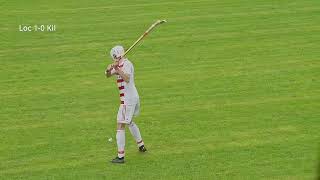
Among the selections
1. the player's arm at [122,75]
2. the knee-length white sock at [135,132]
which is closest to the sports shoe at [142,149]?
the knee-length white sock at [135,132]

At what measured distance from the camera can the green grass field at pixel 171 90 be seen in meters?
15.0

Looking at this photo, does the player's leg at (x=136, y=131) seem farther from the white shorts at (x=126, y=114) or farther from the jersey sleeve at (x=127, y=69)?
the jersey sleeve at (x=127, y=69)

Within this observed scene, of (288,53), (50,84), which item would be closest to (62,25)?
(50,84)

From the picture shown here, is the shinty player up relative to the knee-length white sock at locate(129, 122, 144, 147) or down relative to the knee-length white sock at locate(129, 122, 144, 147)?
up

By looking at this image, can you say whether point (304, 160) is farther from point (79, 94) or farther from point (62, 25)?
point (62, 25)

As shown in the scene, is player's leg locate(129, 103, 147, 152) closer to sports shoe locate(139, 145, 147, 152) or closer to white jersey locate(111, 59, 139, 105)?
sports shoe locate(139, 145, 147, 152)

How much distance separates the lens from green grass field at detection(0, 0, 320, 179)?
15000mm

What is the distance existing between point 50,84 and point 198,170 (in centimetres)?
793

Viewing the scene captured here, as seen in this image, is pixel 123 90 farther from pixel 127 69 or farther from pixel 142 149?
pixel 142 149

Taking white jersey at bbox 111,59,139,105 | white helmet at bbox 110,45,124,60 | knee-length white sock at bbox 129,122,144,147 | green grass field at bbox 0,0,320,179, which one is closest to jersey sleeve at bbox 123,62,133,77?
white jersey at bbox 111,59,139,105

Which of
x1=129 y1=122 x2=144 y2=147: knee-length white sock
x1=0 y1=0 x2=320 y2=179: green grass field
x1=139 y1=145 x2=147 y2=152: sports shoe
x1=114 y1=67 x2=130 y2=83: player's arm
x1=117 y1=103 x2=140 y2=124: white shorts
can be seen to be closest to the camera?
x1=114 y1=67 x2=130 y2=83: player's arm

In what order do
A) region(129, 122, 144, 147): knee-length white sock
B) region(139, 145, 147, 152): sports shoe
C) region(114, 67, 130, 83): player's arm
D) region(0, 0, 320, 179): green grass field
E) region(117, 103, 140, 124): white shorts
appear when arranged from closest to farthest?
region(114, 67, 130, 83): player's arm < region(117, 103, 140, 124): white shorts < region(129, 122, 144, 147): knee-length white sock < region(0, 0, 320, 179): green grass field < region(139, 145, 147, 152): sports shoe

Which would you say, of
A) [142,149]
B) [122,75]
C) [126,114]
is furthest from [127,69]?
[142,149]

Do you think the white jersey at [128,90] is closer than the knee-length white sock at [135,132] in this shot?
Yes
